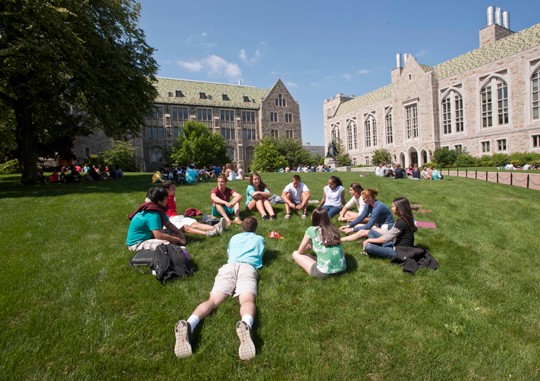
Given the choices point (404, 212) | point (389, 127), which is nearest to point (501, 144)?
point (389, 127)

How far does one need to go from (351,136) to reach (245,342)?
217 feet

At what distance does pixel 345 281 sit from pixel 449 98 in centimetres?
4925

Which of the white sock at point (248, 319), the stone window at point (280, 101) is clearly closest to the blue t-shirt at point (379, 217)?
the white sock at point (248, 319)

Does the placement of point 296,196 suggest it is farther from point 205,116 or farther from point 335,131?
point 335,131

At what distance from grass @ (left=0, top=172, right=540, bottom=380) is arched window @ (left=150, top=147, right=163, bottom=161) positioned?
5059cm

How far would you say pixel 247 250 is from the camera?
508cm

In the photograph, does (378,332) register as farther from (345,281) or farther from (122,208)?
(122,208)

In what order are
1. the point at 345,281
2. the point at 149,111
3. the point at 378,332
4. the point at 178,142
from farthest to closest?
1. the point at 178,142
2. the point at 149,111
3. the point at 345,281
4. the point at 378,332

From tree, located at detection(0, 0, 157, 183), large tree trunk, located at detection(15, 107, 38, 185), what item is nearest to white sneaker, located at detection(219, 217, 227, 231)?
tree, located at detection(0, 0, 157, 183)

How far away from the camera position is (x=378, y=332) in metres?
3.74

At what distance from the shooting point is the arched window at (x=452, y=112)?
44000 mm

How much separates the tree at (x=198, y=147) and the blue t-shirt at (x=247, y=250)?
4402cm

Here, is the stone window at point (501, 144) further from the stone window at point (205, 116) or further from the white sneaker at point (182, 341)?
the white sneaker at point (182, 341)

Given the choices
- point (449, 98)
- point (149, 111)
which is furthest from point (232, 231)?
point (449, 98)
